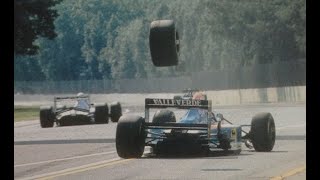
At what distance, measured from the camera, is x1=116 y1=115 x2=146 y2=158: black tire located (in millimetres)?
13484

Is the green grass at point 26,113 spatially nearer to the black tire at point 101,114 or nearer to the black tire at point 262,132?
the black tire at point 101,114

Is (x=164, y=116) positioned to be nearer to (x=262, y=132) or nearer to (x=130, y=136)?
(x=130, y=136)

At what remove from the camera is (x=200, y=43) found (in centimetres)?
815

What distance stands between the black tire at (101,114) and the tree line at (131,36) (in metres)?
21.9

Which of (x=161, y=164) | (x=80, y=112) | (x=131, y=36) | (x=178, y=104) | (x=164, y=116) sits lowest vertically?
(x=161, y=164)

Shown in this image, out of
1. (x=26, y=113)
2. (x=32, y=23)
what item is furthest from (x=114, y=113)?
(x=32, y=23)

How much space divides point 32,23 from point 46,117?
24.0 meters

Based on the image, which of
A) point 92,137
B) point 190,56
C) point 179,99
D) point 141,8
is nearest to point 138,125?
point 179,99

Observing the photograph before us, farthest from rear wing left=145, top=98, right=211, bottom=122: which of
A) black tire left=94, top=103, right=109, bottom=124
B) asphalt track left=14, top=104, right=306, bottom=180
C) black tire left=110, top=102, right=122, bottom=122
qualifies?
black tire left=110, top=102, right=122, bottom=122

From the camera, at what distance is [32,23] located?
551 cm

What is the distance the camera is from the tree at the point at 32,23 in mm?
4977

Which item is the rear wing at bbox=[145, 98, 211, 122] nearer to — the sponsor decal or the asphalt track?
the sponsor decal

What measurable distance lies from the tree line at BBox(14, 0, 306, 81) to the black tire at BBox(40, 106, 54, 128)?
20.8 m
